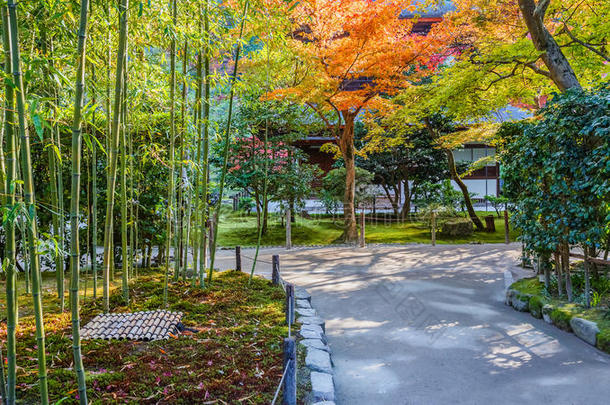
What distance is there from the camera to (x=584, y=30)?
18.8 feet

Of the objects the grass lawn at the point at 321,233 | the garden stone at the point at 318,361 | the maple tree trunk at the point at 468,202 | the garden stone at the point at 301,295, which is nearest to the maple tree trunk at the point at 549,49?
the garden stone at the point at 301,295

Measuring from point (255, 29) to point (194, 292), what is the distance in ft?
9.90

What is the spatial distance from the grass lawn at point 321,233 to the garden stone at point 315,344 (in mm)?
6703

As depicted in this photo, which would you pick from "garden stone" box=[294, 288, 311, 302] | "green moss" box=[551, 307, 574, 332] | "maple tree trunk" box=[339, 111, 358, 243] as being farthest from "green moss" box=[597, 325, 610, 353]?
"maple tree trunk" box=[339, 111, 358, 243]

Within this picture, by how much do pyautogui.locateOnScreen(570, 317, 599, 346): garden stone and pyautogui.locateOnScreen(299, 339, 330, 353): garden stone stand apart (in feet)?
7.13

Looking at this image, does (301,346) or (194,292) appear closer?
(301,346)

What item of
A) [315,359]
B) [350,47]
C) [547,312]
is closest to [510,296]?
[547,312]

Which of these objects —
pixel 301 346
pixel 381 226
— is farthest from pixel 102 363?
pixel 381 226

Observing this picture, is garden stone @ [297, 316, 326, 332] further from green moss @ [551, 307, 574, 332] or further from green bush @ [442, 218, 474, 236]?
green bush @ [442, 218, 474, 236]

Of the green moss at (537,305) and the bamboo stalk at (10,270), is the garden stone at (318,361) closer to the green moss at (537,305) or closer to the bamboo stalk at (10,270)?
the bamboo stalk at (10,270)

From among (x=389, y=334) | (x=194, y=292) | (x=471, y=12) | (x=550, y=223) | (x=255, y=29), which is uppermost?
(x=471, y=12)

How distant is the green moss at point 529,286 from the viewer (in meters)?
4.33

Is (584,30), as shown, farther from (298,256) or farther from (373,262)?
(298,256)

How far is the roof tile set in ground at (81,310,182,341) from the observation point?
2.89 metres
